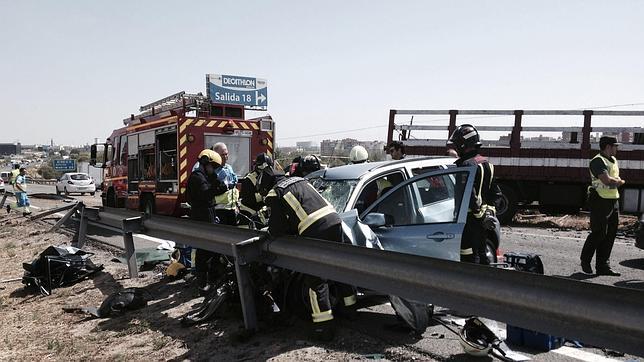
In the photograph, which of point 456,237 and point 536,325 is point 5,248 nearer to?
point 456,237

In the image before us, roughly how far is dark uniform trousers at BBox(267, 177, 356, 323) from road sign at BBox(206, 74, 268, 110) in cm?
851

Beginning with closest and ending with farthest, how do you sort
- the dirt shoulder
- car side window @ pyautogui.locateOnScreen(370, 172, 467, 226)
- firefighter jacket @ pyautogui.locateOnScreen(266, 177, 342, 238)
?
the dirt shoulder
firefighter jacket @ pyautogui.locateOnScreen(266, 177, 342, 238)
car side window @ pyautogui.locateOnScreen(370, 172, 467, 226)

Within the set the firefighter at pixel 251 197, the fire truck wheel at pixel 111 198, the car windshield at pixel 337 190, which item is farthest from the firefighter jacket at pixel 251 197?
the fire truck wheel at pixel 111 198

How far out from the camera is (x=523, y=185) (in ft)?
39.7

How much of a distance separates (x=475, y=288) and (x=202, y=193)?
14.0 ft

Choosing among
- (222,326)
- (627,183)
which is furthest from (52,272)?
(627,183)

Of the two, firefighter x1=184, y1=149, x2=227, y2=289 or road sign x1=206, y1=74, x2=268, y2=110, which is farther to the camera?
road sign x1=206, y1=74, x2=268, y2=110

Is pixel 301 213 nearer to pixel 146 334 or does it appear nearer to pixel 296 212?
pixel 296 212

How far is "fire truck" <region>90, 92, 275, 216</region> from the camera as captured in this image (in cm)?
1131

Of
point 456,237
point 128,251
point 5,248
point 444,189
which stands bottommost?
point 5,248

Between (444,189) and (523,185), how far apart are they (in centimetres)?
752

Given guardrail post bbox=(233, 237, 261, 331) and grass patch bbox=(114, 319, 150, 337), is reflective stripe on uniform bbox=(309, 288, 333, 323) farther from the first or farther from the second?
grass patch bbox=(114, 319, 150, 337)

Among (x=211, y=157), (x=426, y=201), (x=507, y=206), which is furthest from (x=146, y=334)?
(x=507, y=206)

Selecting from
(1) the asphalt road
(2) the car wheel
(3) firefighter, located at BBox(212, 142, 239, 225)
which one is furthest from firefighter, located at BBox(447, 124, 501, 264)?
(3) firefighter, located at BBox(212, 142, 239, 225)
